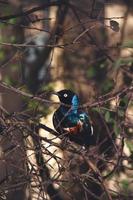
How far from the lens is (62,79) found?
6.55 metres

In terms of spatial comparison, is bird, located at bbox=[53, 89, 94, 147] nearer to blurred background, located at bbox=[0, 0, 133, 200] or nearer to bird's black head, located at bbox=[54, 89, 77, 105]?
bird's black head, located at bbox=[54, 89, 77, 105]

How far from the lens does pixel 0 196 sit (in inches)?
146

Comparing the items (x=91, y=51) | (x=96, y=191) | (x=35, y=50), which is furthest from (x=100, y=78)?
(x=96, y=191)

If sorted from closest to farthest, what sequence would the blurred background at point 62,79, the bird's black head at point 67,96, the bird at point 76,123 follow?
the blurred background at point 62,79 → the bird at point 76,123 → the bird's black head at point 67,96

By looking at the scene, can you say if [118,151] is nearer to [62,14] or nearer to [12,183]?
[12,183]

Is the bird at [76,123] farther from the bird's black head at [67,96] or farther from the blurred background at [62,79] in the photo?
the blurred background at [62,79]

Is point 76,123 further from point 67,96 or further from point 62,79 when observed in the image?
point 62,79

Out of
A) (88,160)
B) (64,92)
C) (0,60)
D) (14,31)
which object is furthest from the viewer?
(14,31)

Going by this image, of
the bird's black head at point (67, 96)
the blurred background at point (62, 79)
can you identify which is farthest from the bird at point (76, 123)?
the blurred background at point (62, 79)

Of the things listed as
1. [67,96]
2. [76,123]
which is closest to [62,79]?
[67,96]

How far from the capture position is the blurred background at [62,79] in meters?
3.63

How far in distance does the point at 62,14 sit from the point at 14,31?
944 mm

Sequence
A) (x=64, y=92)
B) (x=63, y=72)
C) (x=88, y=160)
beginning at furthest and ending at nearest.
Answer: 1. (x=63, y=72)
2. (x=64, y=92)
3. (x=88, y=160)

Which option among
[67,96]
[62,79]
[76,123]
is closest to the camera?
[76,123]
